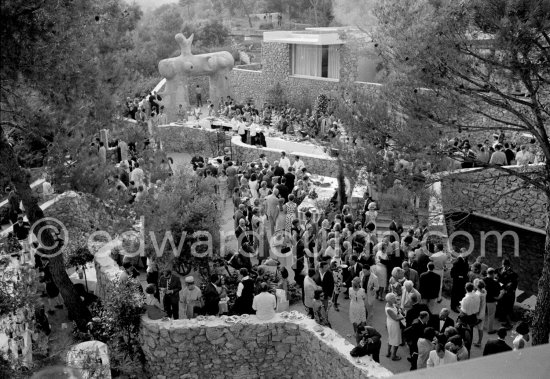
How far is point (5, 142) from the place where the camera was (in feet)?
30.9

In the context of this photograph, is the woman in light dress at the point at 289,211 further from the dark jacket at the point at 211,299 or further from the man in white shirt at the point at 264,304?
the man in white shirt at the point at 264,304

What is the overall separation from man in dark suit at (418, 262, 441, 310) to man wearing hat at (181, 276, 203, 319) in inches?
142

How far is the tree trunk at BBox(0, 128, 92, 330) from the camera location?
9.46m

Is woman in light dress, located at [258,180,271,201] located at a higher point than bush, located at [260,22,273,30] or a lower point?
lower

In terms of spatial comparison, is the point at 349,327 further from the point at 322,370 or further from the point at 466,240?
the point at 466,240

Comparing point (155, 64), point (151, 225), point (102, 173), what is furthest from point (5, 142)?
point (155, 64)

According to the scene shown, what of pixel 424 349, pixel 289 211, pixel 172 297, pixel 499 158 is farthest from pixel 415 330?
pixel 499 158

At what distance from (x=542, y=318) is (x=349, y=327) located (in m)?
2.98

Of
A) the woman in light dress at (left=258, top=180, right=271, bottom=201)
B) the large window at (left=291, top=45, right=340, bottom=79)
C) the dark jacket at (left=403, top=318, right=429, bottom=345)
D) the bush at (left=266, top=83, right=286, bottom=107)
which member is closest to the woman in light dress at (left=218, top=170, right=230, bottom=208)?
the woman in light dress at (left=258, top=180, right=271, bottom=201)

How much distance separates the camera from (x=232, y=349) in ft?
30.9

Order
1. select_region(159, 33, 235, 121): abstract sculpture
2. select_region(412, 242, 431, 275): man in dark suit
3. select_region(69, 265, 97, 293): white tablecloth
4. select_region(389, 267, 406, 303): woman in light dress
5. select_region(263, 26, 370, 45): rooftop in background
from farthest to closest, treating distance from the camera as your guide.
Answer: select_region(159, 33, 235, 121): abstract sculpture
select_region(263, 26, 370, 45): rooftop in background
select_region(69, 265, 97, 293): white tablecloth
select_region(412, 242, 431, 275): man in dark suit
select_region(389, 267, 406, 303): woman in light dress

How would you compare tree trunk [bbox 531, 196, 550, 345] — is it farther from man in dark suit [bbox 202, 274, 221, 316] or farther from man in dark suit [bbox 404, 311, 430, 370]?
man in dark suit [bbox 202, 274, 221, 316]

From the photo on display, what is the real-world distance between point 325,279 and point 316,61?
63.8 ft

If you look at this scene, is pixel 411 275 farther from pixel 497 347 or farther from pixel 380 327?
pixel 497 347
